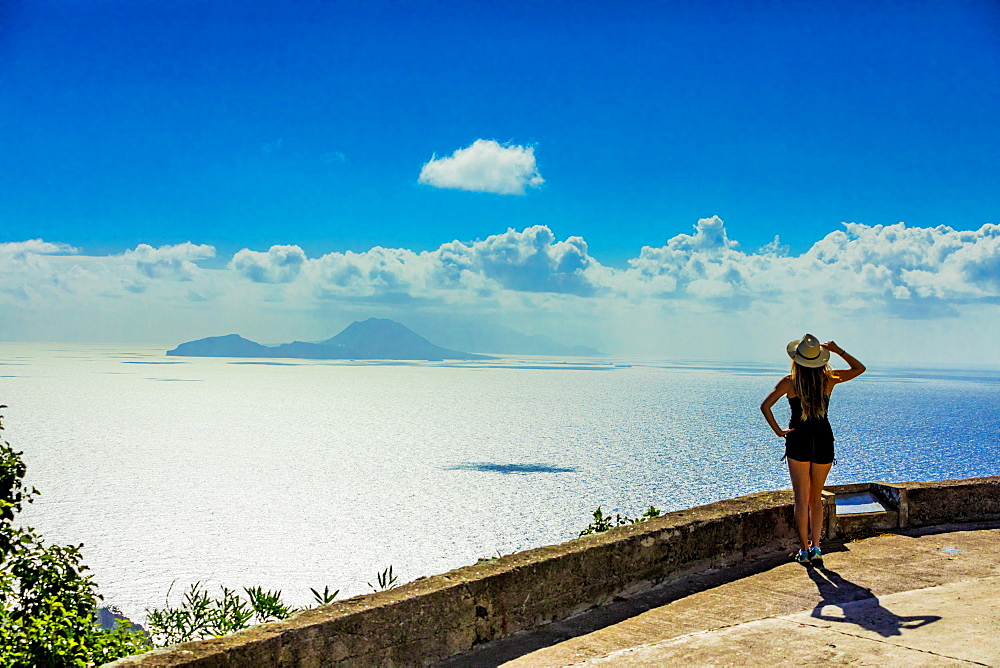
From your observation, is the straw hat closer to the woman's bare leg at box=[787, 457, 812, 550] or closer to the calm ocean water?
the woman's bare leg at box=[787, 457, 812, 550]

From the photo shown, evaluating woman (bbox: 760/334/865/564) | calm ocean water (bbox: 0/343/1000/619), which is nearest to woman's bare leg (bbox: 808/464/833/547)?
woman (bbox: 760/334/865/564)

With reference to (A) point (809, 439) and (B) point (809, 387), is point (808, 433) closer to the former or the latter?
(A) point (809, 439)

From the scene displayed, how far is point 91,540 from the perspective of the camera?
2347 inches

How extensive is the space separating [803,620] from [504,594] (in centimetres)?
165

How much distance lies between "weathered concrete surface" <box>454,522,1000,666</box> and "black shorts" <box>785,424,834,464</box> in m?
0.75

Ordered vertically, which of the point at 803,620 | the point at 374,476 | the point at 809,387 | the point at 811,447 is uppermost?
the point at 809,387

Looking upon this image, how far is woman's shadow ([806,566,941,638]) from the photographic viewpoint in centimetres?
441

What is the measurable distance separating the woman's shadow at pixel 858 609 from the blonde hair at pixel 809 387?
110cm

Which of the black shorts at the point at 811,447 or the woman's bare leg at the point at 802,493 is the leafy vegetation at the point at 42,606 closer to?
the woman's bare leg at the point at 802,493

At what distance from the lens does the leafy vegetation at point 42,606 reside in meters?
5.80

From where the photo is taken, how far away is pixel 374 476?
87.7 metres

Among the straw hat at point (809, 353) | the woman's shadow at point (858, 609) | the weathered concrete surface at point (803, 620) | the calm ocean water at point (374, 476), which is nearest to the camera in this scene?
the weathered concrete surface at point (803, 620)

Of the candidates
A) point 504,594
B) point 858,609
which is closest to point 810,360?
point 858,609

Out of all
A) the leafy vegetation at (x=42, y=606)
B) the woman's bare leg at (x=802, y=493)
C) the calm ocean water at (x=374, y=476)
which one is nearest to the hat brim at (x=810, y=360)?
the woman's bare leg at (x=802, y=493)
